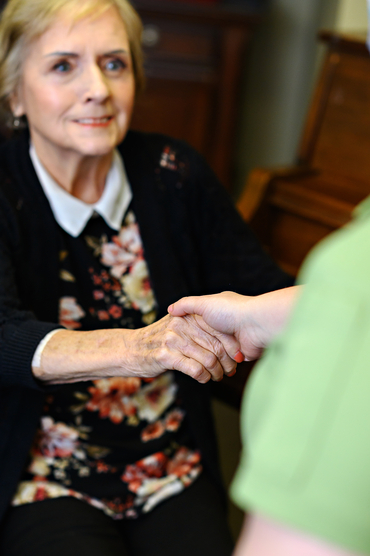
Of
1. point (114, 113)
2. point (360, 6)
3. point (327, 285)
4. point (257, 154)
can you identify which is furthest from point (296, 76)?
point (327, 285)

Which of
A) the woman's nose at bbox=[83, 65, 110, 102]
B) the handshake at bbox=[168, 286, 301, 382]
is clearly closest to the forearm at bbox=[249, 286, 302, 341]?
the handshake at bbox=[168, 286, 301, 382]

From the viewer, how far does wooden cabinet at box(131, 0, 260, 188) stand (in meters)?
2.63

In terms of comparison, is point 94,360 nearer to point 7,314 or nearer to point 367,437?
point 7,314

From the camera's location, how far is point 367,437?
12.8 inches

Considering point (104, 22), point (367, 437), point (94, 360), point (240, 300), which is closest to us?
point (367, 437)

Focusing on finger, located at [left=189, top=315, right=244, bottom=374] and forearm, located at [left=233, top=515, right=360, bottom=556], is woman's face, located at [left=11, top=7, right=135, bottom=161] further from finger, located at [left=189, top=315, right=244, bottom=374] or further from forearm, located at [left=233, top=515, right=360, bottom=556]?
forearm, located at [left=233, top=515, right=360, bottom=556]

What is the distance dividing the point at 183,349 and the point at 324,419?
565 mm

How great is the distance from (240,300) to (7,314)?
1.33ft

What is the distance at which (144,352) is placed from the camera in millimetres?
897

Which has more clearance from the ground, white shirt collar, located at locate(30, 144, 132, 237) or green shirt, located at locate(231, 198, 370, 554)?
green shirt, located at locate(231, 198, 370, 554)

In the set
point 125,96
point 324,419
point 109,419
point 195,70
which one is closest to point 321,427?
point 324,419

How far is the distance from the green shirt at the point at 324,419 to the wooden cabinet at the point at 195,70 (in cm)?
242

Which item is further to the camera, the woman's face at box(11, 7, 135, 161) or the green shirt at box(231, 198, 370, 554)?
the woman's face at box(11, 7, 135, 161)

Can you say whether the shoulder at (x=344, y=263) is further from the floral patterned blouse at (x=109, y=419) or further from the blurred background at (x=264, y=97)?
the blurred background at (x=264, y=97)
